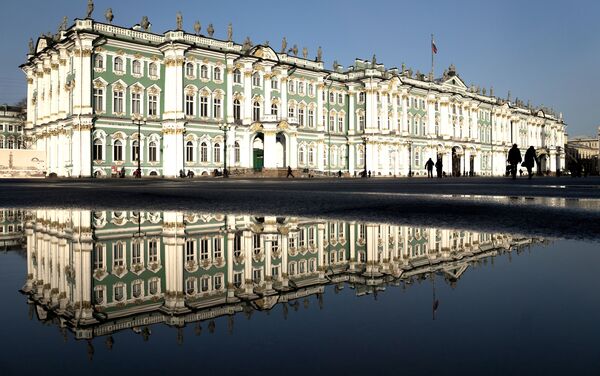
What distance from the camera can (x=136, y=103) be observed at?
47938mm

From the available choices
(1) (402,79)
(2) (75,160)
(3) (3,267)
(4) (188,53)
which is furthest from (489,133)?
(3) (3,267)

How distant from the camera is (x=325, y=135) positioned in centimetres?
6456

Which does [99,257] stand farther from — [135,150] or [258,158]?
[258,158]

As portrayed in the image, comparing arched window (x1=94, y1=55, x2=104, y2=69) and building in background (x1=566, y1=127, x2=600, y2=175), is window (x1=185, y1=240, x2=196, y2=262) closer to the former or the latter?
arched window (x1=94, y1=55, x2=104, y2=69)

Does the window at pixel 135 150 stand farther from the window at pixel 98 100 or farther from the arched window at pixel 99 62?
the arched window at pixel 99 62

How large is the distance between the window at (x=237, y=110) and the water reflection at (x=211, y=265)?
47.5m

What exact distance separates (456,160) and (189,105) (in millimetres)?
48520

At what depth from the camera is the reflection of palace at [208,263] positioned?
9.21 feet

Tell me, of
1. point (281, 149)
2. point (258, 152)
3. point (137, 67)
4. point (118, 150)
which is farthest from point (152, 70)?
point (281, 149)

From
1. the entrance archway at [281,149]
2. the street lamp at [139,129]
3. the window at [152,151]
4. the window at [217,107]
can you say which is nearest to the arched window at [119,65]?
the street lamp at [139,129]

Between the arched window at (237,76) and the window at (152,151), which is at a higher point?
the arched window at (237,76)

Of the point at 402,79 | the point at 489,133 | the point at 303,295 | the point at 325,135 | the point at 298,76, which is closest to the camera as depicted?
the point at 303,295

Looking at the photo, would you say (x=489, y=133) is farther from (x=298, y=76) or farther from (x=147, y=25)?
(x=147, y=25)

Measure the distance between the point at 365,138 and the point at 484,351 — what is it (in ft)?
216
